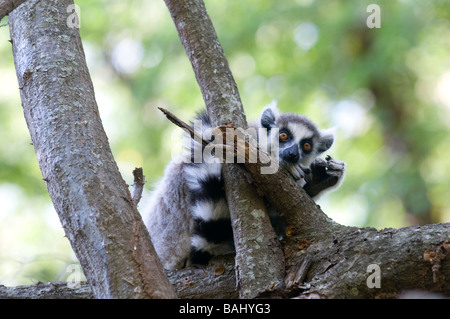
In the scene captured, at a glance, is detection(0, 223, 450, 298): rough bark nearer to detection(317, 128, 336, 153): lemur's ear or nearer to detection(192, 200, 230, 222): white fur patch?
detection(192, 200, 230, 222): white fur patch

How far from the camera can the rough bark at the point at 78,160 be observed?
2168mm

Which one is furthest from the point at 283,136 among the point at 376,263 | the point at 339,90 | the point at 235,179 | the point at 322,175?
the point at 339,90

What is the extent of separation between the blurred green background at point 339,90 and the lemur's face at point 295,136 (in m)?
2.25

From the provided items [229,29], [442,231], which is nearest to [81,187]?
[442,231]

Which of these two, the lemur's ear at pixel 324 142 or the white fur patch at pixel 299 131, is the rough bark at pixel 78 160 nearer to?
the white fur patch at pixel 299 131

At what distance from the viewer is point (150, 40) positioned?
917cm

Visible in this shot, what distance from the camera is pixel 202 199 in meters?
3.26

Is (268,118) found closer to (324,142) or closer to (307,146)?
(307,146)

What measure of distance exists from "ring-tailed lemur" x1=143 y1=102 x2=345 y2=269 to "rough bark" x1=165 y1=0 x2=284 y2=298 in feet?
0.90

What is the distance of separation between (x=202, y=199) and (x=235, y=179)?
0.40 metres

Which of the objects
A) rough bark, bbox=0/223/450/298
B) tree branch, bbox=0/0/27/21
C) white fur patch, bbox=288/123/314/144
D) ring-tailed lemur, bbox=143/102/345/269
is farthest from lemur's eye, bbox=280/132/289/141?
tree branch, bbox=0/0/27/21

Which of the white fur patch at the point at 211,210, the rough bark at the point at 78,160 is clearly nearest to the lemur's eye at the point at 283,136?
the white fur patch at the point at 211,210
